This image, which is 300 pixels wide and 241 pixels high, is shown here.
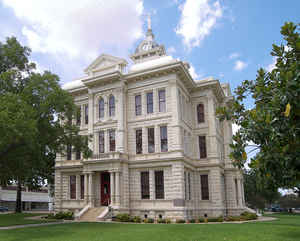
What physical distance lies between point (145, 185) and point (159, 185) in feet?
4.89

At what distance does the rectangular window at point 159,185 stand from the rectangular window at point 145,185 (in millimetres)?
943

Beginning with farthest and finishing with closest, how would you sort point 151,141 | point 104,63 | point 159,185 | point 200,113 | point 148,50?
point 148,50
point 200,113
point 104,63
point 151,141
point 159,185

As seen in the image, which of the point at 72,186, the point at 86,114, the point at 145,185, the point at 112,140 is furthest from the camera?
the point at 86,114

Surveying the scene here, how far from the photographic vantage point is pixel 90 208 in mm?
29234

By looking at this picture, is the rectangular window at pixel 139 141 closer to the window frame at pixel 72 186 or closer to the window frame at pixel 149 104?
the window frame at pixel 149 104

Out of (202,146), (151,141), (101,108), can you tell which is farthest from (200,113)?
(101,108)

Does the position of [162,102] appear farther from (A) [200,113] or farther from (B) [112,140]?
(B) [112,140]

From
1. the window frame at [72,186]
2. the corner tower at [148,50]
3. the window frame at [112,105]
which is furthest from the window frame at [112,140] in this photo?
the corner tower at [148,50]

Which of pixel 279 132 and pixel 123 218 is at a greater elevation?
pixel 279 132

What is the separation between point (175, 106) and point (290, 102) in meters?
22.8

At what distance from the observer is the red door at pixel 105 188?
30541 mm

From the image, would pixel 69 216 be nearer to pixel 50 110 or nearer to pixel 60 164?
pixel 60 164

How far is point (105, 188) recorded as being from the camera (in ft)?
102

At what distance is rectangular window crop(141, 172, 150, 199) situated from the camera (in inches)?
1164
